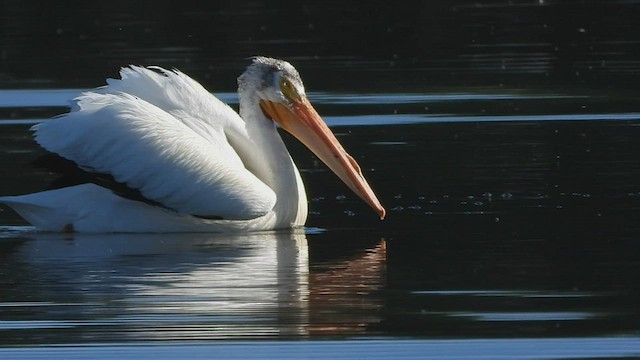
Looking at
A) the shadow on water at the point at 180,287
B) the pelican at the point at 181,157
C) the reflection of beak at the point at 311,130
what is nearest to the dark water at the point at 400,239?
the shadow on water at the point at 180,287

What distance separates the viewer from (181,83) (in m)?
9.13

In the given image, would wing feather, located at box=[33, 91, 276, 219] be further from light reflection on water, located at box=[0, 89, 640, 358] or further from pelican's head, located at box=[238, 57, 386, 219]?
pelican's head, located at box=[238, 57, 386, 219]

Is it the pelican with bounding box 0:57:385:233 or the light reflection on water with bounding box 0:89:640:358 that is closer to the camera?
the light reflection on water with bounding box 0:89:640:358

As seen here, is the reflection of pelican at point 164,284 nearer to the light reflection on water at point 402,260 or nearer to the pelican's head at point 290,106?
the light reflection on water at point 402,260

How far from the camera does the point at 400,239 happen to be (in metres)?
8.38

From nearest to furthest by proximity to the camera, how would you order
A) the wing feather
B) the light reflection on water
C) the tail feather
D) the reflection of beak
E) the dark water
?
the dark water < the light reflection on water < the wing feather < the tail feather < the reflection of beak

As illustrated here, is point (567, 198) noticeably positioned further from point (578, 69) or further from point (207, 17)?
point (207, 17)

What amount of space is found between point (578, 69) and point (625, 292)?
7.70 meters

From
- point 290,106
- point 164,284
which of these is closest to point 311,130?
point 290,106

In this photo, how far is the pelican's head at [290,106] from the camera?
9.20m

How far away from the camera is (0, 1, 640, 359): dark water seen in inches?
252

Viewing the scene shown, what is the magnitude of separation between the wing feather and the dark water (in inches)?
8.0

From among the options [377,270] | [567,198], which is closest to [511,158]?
[567,198]

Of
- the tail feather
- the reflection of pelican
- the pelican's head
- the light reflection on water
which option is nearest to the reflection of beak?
the pelican's head
